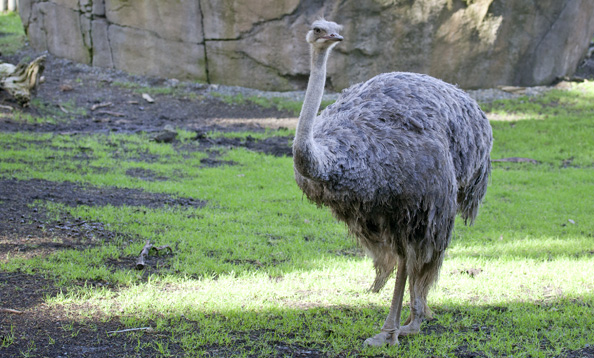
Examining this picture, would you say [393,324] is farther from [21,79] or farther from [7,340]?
[21,79]

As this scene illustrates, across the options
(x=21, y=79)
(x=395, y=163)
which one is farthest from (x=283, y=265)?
(x=21, y=79)

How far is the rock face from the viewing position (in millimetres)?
13734

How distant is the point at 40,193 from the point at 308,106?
188 inches

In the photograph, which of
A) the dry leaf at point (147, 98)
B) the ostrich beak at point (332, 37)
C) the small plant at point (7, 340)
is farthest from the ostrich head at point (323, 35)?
the dry leaf at point (147, 98)

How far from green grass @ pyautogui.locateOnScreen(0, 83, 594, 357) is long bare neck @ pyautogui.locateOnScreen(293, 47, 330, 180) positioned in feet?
4.48

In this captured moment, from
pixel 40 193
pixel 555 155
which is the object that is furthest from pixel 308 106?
pixel 555 155

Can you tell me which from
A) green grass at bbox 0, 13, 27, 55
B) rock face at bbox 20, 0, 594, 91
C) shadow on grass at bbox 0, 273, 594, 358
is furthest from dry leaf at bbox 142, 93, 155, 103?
shadow on grass at bbox 0, 273, 594, 358

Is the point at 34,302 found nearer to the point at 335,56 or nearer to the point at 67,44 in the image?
the point at 335,56

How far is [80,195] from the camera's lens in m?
7.59

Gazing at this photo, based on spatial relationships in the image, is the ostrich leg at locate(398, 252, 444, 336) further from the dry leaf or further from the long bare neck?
the dry leaf

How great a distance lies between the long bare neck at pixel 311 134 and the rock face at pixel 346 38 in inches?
414

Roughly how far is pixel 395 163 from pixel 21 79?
9.32 metres

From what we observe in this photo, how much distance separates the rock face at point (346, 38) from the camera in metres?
13.7

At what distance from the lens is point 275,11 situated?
14.0 meters
